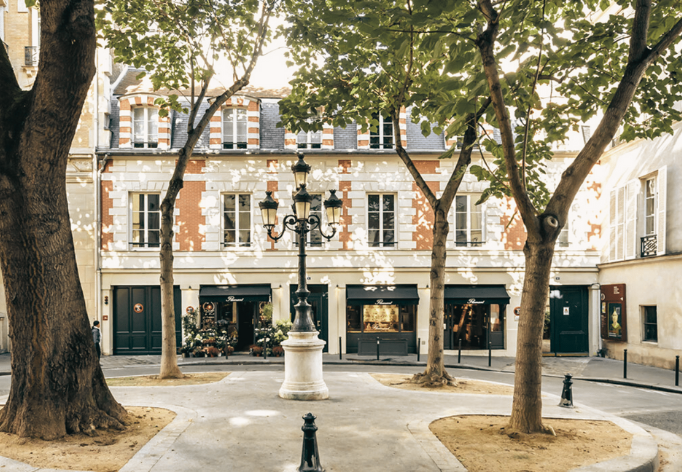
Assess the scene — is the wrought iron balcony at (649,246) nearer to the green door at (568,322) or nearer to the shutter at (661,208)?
the shutter at (661,208)

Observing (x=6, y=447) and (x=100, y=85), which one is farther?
(x=100, y=85)

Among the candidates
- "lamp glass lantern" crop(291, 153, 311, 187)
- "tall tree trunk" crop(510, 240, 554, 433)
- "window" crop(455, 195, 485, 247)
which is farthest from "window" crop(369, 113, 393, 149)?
"tall tree trunk" crop(510, 240, 554, 433)

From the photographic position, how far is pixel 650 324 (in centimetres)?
1992

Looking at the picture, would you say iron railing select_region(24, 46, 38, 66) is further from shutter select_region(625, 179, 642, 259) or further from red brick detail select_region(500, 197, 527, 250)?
shutter select_region(625, 179, 642, 259)

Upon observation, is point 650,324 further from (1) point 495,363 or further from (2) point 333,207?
(2) point 333,207

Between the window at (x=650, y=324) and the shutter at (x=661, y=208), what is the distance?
233cm

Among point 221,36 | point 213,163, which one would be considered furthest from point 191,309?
point 221,36

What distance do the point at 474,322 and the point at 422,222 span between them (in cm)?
428

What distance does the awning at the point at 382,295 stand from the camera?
73.1 ft

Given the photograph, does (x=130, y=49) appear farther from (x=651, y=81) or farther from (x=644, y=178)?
(x=644, y=178)

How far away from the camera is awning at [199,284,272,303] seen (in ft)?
72.7

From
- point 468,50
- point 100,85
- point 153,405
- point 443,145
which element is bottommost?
point 153,405

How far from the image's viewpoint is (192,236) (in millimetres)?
22578

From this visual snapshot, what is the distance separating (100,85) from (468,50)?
1913cm
